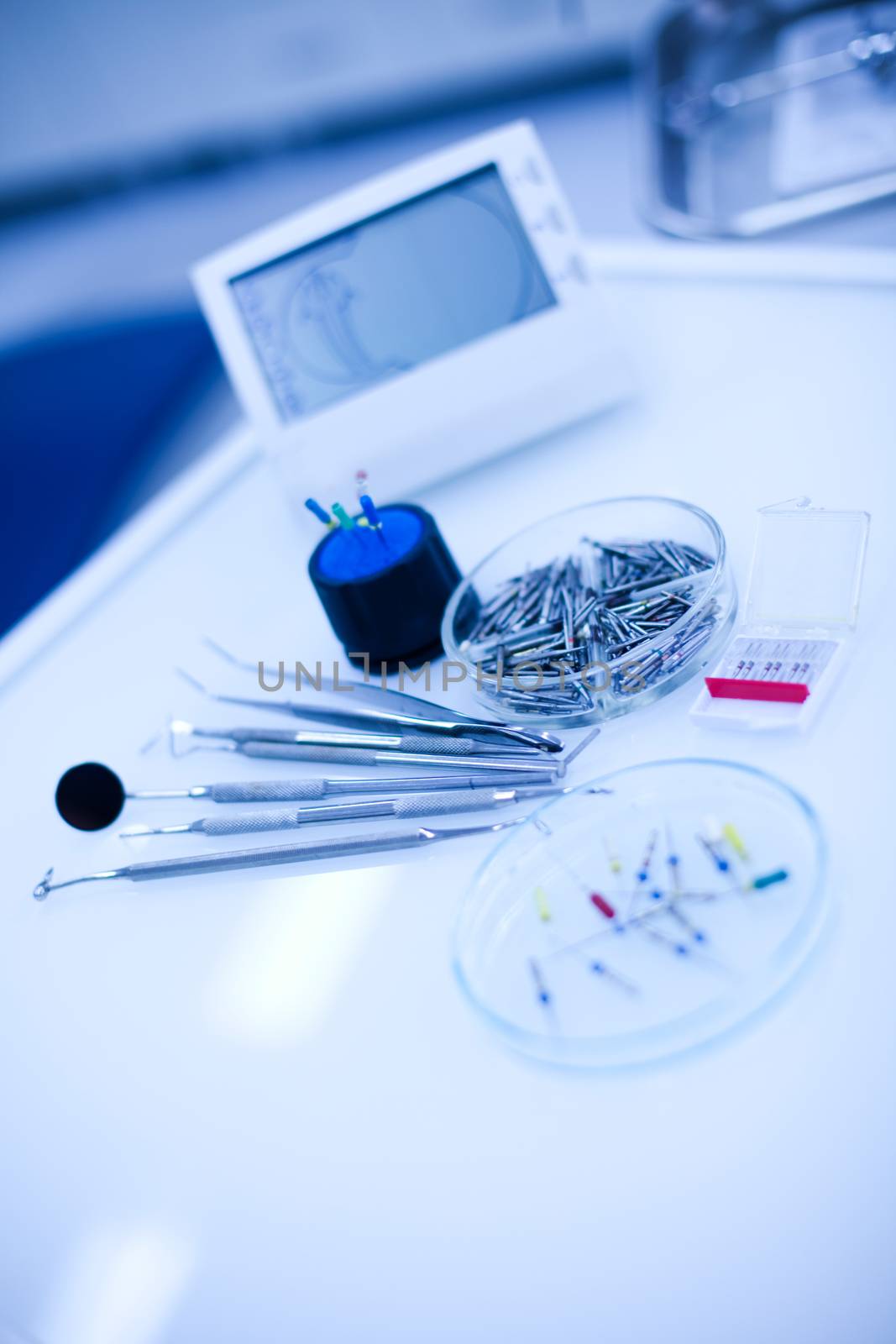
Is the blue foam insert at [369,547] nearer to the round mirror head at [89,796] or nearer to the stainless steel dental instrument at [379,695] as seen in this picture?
the stainless steel dental instrument at [379,695]

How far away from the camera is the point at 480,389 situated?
3.32 feet

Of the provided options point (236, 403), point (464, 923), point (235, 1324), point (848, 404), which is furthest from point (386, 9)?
point (235, 1324)

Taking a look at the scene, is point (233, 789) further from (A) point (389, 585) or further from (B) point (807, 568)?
(B) point (807, 568)

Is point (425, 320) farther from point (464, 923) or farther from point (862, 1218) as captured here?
point (862, 1218)

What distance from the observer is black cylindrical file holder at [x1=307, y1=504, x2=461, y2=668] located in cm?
81

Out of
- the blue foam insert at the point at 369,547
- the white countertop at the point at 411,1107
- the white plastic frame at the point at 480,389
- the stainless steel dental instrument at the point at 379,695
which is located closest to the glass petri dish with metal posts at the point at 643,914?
the white countertop at the point at 411,1107

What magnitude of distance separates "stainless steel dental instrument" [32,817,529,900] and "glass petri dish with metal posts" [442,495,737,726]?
10 cm

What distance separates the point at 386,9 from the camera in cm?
262

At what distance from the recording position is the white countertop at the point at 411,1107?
0.49 meters

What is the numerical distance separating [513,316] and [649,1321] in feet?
2.67

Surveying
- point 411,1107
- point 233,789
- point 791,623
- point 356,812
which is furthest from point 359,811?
point 791,623

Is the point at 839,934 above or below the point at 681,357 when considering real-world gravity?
below

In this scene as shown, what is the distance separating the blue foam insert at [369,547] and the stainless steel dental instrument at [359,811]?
0.18 meters

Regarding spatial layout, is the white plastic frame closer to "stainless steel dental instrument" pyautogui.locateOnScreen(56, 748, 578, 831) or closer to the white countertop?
the white countertop
